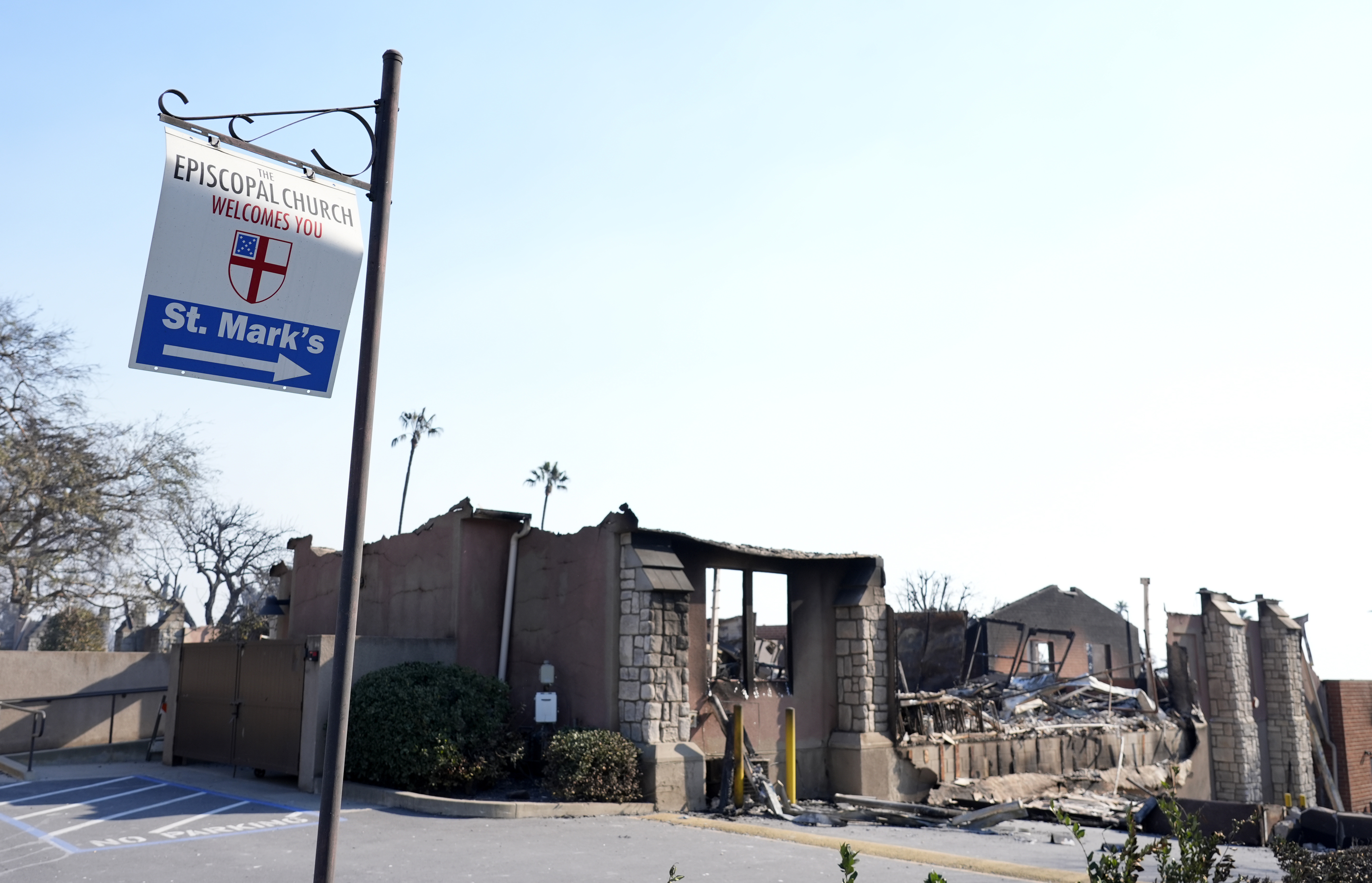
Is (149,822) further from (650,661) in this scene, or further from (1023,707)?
(1023,707)

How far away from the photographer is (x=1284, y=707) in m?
26.5

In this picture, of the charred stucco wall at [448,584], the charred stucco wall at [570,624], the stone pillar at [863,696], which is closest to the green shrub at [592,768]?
the charred stucco wall at [570,624]

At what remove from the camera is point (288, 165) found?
19.8 ft

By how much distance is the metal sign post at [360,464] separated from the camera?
5613mm

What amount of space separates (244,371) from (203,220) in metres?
0.85

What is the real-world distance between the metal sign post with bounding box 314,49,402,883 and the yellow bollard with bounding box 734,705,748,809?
8930 millimetres

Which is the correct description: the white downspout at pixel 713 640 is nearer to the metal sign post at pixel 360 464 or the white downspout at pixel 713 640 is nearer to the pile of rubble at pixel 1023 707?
the pile of rubble at pixel 1023 707

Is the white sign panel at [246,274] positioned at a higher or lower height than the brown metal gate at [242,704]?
higher

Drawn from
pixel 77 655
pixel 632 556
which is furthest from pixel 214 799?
pixel 77 655

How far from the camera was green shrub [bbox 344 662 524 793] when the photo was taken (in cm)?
1303

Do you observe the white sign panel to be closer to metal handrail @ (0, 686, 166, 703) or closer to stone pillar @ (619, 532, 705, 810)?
stone pillar @ (619, 532, 705, 810)

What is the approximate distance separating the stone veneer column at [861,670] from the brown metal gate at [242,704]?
8.46 meters

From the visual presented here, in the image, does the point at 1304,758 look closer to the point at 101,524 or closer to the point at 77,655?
the point at 77,655

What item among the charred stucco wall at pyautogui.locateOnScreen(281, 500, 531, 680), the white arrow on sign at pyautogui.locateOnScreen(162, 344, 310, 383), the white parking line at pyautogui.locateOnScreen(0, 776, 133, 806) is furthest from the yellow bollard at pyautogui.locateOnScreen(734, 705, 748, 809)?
the white arrow on sign at pyautogui.locateOnScreen(162, 344, 310, 383)
